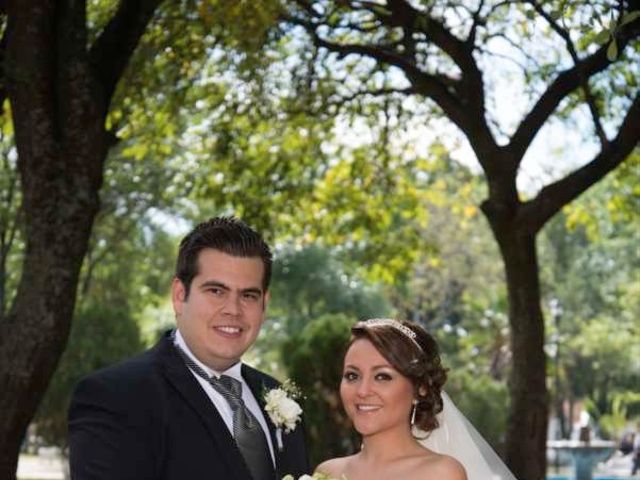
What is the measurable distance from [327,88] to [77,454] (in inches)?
470

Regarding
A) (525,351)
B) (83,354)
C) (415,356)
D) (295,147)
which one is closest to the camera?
(415,356)

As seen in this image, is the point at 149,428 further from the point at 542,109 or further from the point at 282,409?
the point at 542,109

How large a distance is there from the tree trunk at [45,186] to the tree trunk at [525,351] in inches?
224

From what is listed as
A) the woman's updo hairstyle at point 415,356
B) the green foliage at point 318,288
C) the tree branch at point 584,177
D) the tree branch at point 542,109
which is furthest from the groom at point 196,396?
the green foliage at point 318,288

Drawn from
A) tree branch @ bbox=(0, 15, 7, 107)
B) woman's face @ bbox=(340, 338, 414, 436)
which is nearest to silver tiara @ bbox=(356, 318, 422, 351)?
woman's face @ bbox=(340, 338, 414, 436)

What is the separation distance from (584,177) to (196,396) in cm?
939

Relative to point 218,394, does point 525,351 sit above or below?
above

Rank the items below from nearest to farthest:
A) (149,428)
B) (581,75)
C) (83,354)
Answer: (149,428), (581,75), (83,354)

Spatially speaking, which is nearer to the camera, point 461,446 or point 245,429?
point 245,429

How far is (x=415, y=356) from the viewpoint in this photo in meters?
5.43

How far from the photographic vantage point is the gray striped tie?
4.45 meters

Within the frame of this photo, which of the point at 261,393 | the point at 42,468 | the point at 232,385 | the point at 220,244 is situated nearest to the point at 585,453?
the point at 261,393

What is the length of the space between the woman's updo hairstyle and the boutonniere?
2.48 feet

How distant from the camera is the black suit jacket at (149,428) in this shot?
13.4 ft
